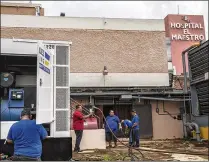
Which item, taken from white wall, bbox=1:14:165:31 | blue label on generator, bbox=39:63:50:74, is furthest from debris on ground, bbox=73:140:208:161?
white wall, bbox=1:14:165:31

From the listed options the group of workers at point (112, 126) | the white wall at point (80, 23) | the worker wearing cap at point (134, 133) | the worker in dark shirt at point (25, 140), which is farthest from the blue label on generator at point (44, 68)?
the white wall at point (80, 23)

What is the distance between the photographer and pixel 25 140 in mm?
4859

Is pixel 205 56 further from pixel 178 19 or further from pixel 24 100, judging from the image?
pixel 178 19

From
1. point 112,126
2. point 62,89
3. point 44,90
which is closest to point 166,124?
point 112,126

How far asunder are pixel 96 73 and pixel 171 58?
14.8m

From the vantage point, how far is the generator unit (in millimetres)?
6668

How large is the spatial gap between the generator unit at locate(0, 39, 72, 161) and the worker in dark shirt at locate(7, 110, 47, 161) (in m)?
0.93

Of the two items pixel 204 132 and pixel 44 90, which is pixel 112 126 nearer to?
pixel 204 132

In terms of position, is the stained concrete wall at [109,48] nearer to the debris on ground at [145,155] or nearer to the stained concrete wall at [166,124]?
the stained concrete wall at [166,124]

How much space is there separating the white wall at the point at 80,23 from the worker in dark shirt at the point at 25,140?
15.7m

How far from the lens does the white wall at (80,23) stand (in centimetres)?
1969

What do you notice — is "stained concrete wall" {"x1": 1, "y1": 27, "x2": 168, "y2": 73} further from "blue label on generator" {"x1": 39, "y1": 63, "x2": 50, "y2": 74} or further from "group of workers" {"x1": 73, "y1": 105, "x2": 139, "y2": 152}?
"blue label on generator" {"x1": 39, "y1": 63, "x2": 50, "y2": 74}

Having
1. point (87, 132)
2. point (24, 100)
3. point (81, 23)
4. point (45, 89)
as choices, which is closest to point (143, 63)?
point (81, 23)

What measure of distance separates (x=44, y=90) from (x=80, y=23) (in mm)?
14233
